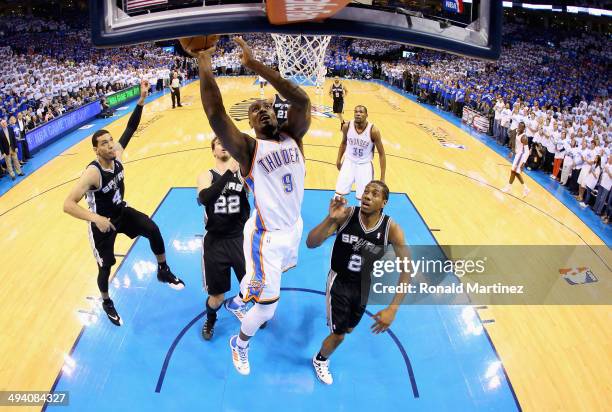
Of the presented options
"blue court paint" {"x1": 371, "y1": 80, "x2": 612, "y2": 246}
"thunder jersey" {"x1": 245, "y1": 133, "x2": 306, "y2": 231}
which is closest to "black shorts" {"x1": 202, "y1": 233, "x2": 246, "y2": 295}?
"thunder jersey" {"x1": 245, "y1": 133, "x2": 306, "y2": 231}

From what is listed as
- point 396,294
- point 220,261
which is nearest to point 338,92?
point 220,261

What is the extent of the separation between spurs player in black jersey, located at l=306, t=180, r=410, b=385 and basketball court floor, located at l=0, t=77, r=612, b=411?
85 cm

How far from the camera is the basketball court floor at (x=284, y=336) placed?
13.9 feet

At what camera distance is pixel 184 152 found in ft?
39.4

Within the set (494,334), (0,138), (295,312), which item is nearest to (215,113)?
(295,312)

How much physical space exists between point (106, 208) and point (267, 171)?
7.94 ft

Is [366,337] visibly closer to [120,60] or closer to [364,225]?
[364,225]

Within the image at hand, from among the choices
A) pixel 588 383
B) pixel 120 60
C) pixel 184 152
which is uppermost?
pixel 120 60

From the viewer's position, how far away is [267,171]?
3068 mm

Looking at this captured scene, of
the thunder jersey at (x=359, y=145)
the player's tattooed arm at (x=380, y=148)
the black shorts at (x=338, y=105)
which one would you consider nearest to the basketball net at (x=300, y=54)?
the thunder jersey at (x=359, y=145)

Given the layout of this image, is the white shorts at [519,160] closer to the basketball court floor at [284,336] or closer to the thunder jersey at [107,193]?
the basketball court floor at [284,336]

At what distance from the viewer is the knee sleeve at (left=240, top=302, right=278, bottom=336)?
11.9ft

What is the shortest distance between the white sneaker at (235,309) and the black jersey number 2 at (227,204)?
4.47ft

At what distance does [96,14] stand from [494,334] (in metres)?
5.23
